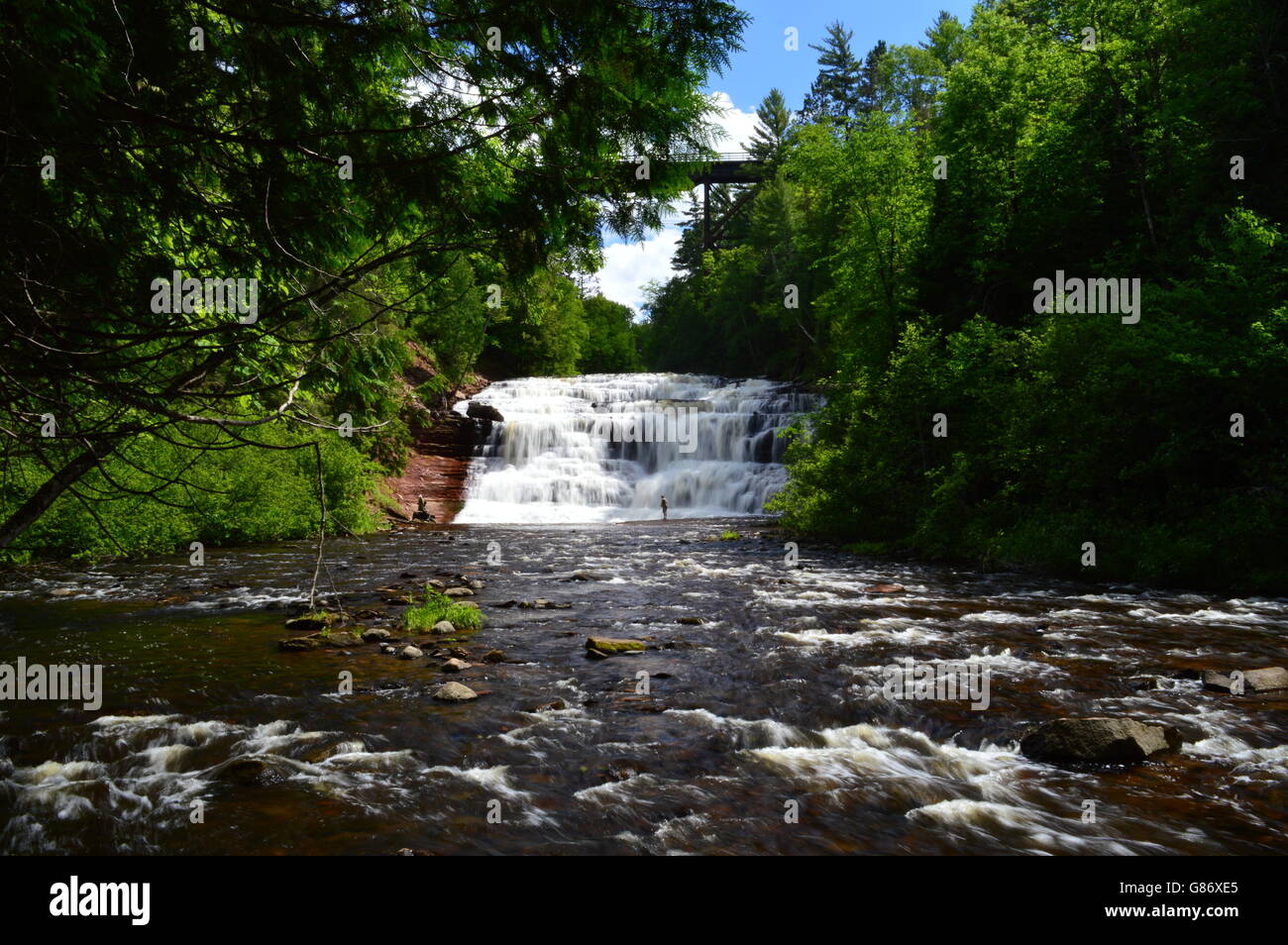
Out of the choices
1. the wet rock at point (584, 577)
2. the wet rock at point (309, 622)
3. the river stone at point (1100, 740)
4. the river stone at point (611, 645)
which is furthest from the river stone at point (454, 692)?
the wet rock at point (584, 577)

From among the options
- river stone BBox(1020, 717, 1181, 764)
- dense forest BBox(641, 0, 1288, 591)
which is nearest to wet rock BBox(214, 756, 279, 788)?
river stone BBox(1020, 717, 1181, 764)

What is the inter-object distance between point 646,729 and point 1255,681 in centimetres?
650

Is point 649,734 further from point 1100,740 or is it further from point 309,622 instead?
point 309,622

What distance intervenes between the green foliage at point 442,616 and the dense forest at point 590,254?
232cm

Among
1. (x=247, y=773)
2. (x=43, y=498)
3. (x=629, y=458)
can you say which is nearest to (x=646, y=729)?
(x=247, y=773)

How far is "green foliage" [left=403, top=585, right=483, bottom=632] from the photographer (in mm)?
10297

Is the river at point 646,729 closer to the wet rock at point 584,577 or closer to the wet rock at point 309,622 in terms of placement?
the wet rock at point 309,622

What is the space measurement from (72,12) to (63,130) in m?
0.80

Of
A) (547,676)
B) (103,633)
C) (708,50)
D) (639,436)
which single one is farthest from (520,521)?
(708,50)

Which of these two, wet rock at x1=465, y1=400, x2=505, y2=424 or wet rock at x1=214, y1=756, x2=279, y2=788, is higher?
wet rock at x1=465, y1=400, x2=505, y2=424

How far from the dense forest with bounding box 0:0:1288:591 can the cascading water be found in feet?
15.4

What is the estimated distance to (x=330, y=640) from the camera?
30.9ft

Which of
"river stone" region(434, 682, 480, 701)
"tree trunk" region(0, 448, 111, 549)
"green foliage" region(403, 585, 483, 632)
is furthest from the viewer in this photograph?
"green foliage" region(403, 585, 483, 632)

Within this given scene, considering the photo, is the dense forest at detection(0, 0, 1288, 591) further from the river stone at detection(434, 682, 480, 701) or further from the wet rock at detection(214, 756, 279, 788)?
the river stone at detection(434, 682, 480, 701)
